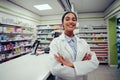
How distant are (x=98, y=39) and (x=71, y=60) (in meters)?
5.55

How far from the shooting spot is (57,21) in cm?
757

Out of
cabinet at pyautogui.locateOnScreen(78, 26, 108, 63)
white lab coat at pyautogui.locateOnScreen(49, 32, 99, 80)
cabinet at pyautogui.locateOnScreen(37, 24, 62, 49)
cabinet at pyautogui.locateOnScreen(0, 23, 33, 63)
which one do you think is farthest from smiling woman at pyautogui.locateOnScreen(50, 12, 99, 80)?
cabinet at pyautogui.locateOnScreen(37, 24, 62, 49)

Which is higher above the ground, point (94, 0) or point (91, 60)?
point (94, 0)

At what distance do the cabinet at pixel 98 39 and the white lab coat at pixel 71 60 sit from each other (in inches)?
204

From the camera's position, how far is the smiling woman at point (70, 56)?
127cm

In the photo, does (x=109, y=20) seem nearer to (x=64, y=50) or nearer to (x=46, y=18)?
(x=46, y=18)

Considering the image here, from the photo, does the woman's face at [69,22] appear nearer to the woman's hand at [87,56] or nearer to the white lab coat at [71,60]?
the white lab coat at [71,60]

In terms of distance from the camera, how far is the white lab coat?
4.14 feet

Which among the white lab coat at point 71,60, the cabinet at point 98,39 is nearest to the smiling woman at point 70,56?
the white lab coat at point 71,60

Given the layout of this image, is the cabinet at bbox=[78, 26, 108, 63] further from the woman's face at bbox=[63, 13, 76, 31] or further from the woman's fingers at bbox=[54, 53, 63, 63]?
the woman's fingers at bbox=[54, 53, 63, 63]

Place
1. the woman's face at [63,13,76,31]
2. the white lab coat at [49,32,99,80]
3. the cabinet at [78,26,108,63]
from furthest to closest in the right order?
the cabinet at [78,26,108,63], the woman's face at [63,13,76,31], the white lab coat at [49,32,99,80]

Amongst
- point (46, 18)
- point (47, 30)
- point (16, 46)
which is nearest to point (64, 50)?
point (16, 46)

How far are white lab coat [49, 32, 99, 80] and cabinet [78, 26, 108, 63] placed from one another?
5.19 m

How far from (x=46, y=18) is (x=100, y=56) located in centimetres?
425
